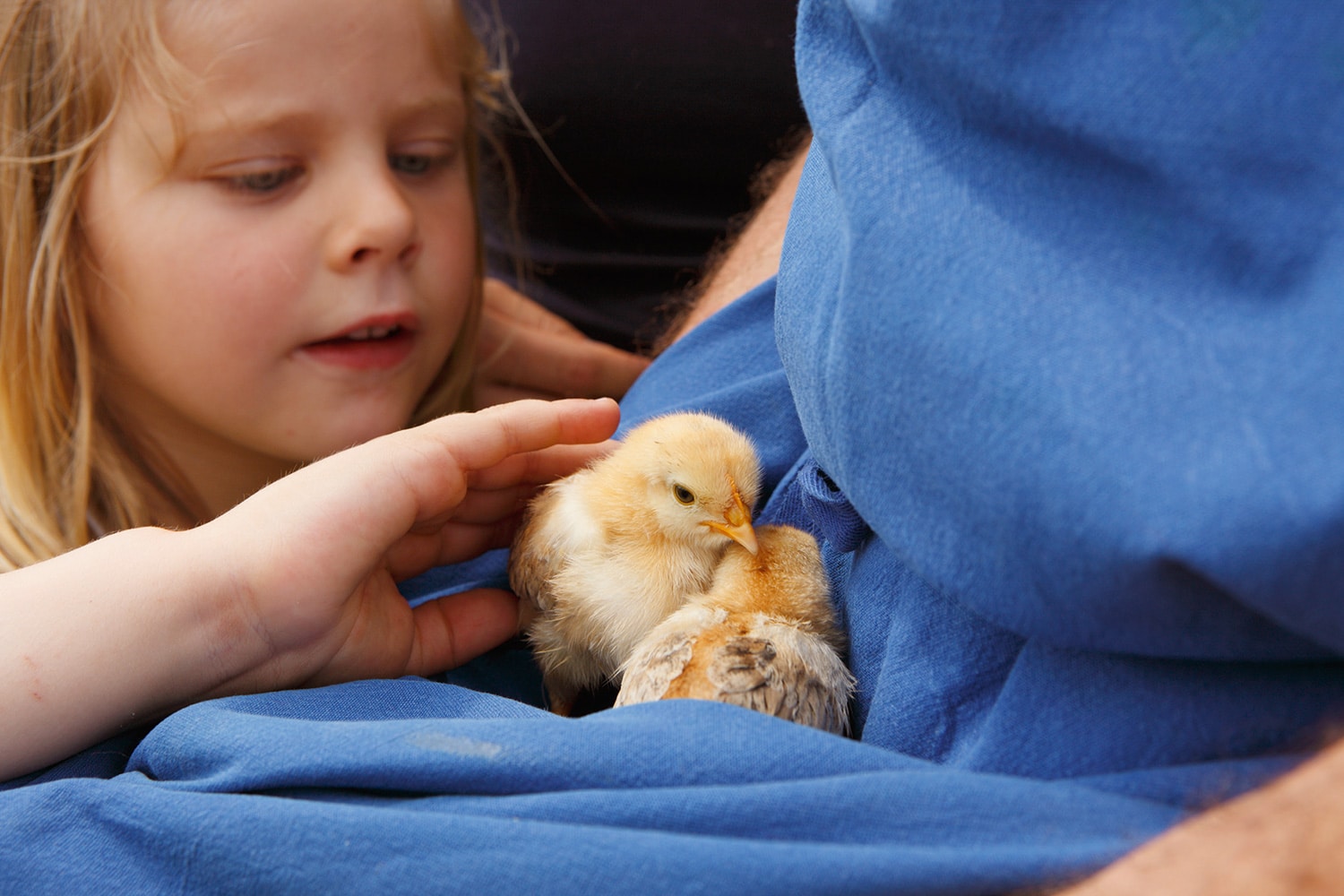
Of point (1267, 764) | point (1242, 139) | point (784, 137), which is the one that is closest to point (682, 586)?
point (1267, 764)

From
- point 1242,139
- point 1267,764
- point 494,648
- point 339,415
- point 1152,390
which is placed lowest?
point 494,648

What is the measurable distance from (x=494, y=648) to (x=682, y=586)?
1.07ft

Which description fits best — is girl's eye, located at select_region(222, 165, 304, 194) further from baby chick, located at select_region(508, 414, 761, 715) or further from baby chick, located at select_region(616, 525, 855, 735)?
baby chick, located at select_region(616, 525, 855, 735)

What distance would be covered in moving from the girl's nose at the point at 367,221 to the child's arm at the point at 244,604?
597 mm

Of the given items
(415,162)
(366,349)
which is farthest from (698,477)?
(415,162)

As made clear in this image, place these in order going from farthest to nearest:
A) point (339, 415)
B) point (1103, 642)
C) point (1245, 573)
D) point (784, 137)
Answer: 1. point (784, 137)
2. point (339, 415)
3. point (1103, 642)
4. point (1245, 573)

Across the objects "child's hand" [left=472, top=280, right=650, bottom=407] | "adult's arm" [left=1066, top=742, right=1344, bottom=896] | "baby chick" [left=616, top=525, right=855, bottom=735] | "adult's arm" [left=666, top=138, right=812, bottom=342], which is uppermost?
"adult's arm" [left=666, top=138, right=812, bottom=342]

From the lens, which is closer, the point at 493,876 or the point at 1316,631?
the point at 1316,631

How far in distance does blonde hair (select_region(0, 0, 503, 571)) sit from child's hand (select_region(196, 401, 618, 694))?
0.81 metres

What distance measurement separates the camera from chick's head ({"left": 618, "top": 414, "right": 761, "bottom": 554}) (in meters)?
1.19

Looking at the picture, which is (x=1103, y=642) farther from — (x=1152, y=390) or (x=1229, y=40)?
(x=1229, y=40)

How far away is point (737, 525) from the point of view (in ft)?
3.90

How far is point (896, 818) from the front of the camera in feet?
2.06

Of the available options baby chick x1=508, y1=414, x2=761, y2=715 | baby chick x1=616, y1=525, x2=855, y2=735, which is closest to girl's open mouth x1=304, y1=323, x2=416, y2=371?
baby chick x1=508, y1=414, x2=761, y2=715
